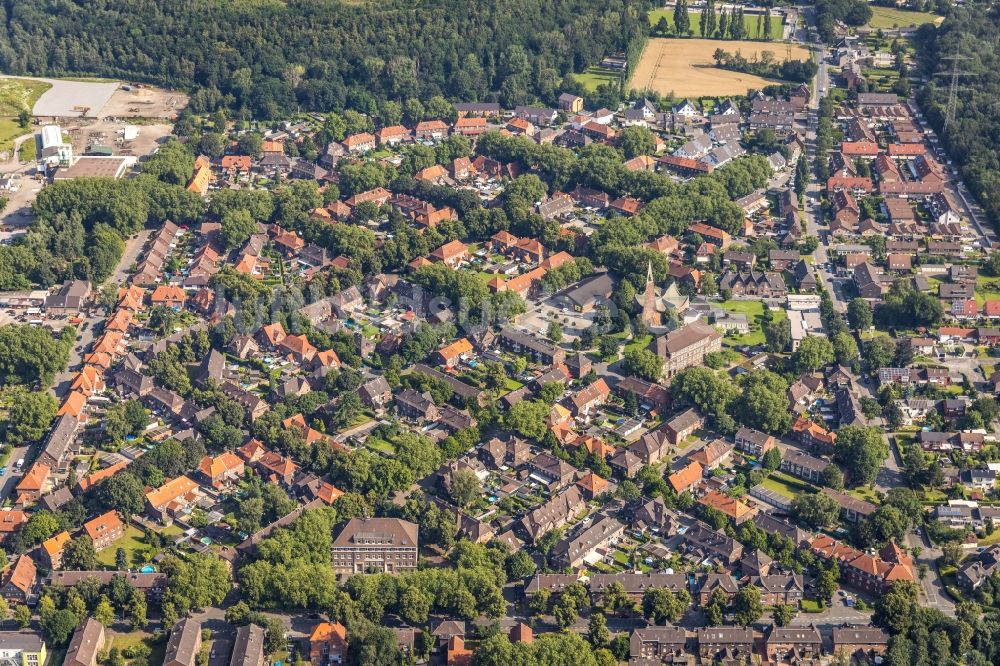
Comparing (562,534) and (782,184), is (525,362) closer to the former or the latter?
(562,534)

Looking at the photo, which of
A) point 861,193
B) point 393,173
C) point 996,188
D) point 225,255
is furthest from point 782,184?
point 225,255

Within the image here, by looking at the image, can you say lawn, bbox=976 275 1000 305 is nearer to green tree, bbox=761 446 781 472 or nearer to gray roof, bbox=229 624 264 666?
green tree, bbox=761 446 781 472

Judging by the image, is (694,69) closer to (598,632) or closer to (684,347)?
(684,347)

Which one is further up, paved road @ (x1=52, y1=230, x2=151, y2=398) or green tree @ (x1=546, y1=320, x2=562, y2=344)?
paved road @ (x1=52, y1=230, x2=151, y2=398)

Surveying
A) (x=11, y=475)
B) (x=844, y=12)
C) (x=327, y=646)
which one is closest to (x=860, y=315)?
(x=327, y=646)

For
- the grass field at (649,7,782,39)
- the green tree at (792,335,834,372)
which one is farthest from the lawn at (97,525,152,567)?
the grass field at (649,7,782,39)
